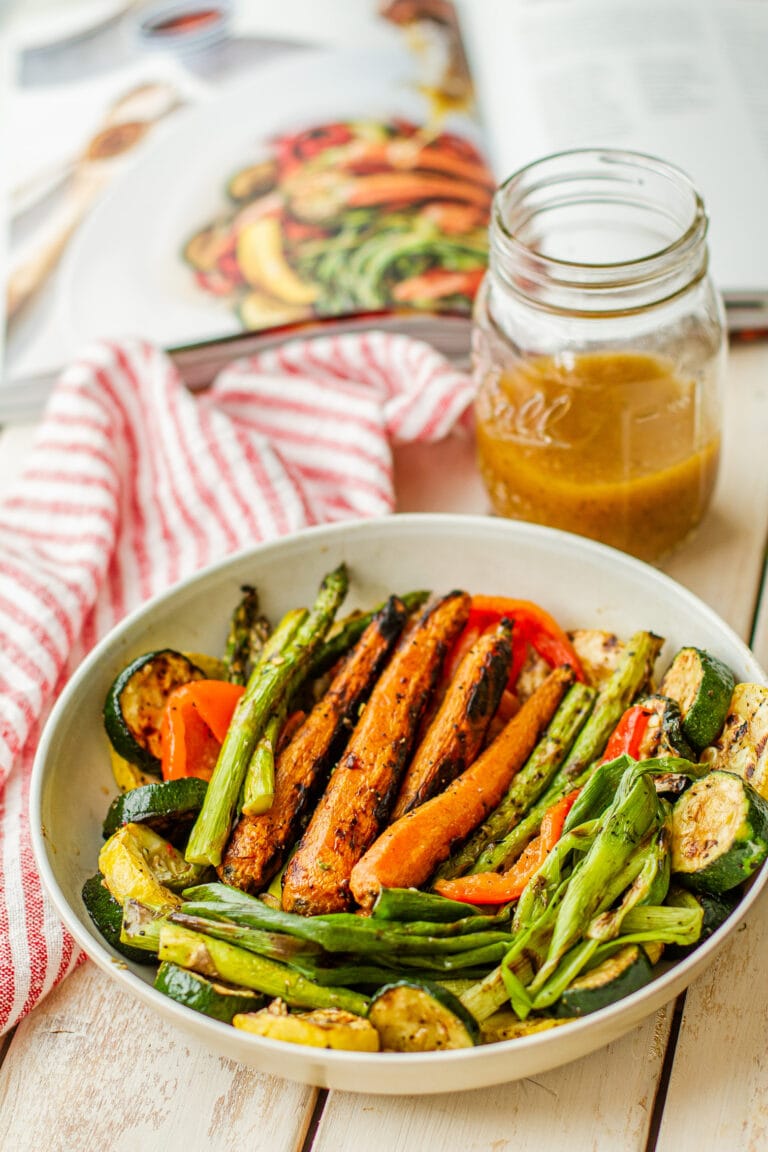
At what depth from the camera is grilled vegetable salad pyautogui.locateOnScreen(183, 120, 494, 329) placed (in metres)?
3.12

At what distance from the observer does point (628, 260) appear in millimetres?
2418

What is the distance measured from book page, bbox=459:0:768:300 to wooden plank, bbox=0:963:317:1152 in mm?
2186

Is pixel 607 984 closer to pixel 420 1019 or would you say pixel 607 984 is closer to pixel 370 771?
pixel 420 1019

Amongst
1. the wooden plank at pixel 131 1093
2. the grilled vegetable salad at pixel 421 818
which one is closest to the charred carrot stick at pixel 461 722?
the grilled vegetable salad at pixel 421 818

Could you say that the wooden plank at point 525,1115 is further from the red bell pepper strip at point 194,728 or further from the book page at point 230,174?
the book page at point 230,174

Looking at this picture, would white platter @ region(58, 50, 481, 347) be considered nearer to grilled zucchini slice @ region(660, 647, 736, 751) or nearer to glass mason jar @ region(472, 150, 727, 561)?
glass mason jar @ region(472, 150, 727, 561)

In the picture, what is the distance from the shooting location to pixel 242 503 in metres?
2.69

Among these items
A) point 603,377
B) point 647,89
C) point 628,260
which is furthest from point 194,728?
point 647,89

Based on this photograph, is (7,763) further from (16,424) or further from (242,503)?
(16,424)

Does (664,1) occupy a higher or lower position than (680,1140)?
higher

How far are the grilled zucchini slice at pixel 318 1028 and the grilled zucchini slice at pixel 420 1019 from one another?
0.02 metres

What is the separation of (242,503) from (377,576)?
48cm

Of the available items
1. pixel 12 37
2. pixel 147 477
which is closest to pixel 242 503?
pixel 147 477

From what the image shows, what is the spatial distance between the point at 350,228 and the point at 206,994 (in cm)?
228
